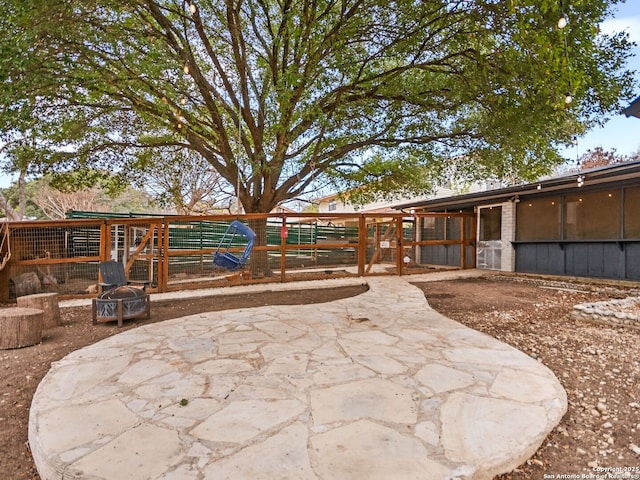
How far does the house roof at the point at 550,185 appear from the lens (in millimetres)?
6748

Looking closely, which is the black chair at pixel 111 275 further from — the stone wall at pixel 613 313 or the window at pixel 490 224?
the window at pixel 490 224

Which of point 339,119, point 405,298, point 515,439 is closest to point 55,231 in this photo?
point 339,119

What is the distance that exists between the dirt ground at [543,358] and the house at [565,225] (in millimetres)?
1089

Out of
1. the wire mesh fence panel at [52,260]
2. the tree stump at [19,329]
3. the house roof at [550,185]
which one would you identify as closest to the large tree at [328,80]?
the house roof at [550,185]

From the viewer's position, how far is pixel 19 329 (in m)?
3.43

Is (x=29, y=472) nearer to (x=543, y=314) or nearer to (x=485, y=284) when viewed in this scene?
(x=543, y=314)

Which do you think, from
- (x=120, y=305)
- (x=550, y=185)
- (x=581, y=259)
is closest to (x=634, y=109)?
(x=550, y=185)

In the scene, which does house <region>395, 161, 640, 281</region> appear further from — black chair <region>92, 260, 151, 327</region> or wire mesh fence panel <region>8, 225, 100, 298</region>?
wire mesh fence panel <region>8, 225, 100, 298</region>

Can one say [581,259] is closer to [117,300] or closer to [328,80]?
[328,80]

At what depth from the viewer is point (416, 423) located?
6.36 ft

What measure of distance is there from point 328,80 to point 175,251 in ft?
15.2

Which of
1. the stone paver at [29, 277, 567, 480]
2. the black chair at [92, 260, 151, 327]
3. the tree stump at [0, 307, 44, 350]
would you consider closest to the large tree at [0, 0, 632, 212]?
the black chair at [92, 260, 151, 327]

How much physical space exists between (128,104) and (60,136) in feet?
5.00

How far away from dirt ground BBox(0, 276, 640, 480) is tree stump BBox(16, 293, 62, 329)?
16cm
